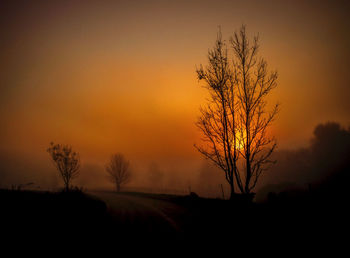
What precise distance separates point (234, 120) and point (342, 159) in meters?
80.1

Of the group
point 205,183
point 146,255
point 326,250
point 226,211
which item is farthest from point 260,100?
point 205,183

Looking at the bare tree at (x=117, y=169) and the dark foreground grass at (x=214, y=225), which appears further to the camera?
the bare tree at (x=117, y=169)

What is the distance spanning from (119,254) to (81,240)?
231 cm

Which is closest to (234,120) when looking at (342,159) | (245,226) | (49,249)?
(245,226)

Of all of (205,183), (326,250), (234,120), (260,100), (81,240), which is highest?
(260,100)

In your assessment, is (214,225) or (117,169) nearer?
(214,225)

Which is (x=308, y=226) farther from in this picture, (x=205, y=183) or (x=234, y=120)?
(x=205, y=183)

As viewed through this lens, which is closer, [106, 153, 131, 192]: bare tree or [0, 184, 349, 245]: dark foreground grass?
[0, 184, 349, 245]: dark foreground grass

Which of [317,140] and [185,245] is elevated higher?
[317,140]

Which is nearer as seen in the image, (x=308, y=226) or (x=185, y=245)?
(x=185, y=245)

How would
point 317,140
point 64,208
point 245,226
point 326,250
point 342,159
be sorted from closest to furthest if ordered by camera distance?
point 326,250
point 245,226
point 64,208
point 342,159
point 317,140

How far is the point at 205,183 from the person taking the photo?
107188 mm

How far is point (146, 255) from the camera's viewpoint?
231 inches

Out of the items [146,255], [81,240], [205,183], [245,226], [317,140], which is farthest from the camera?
[205,183]
